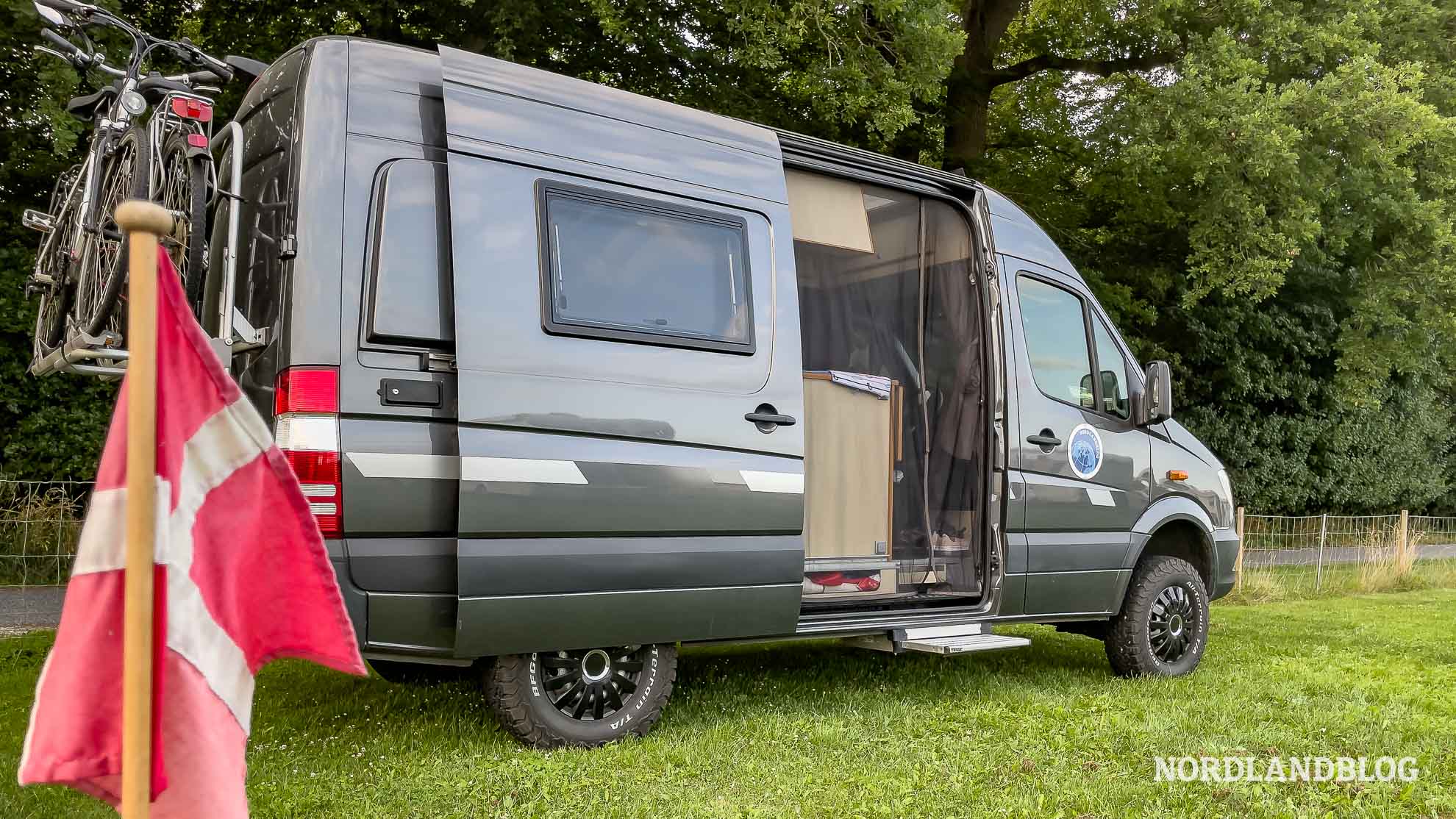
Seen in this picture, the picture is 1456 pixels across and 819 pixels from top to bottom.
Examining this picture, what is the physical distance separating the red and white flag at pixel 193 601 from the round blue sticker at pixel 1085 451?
16.6 feet

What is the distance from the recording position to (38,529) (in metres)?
8.30

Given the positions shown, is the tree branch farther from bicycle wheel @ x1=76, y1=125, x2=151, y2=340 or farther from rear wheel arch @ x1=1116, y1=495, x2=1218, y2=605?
bicycle wheel @ x1=76, y1=125, x2=151, y2=340

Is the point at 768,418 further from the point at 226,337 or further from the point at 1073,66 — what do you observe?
the point at 1073,66

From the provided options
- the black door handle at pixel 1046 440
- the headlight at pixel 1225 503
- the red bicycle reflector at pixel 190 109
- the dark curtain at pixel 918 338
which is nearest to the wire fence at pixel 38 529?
the red bicycle reflector at pixel 190 109

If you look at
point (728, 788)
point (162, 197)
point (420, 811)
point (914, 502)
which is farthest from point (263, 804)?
point (914, 502)

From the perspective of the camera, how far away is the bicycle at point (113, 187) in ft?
13.6

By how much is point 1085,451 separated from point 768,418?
89.5 inches

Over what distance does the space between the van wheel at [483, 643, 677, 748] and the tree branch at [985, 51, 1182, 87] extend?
11.0m

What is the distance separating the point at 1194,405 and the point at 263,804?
16.6 m

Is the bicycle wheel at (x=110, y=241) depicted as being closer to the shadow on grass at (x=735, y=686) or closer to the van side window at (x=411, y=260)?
the van side window at (x=411, y=260)

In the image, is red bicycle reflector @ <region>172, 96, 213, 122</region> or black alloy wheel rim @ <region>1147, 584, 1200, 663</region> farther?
black alloy wheel rim @ <region>1147, 584, 1200, 663</region>

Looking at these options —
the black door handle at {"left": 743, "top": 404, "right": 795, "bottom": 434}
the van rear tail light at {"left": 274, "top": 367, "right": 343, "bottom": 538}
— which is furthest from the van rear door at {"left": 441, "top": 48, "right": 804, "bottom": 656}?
the van rear tail light at {"left": 274, "top": 367, "right": 343, "bottom": 538}

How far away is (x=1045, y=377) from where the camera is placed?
6336 mm

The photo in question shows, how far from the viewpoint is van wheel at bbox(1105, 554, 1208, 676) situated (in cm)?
662
